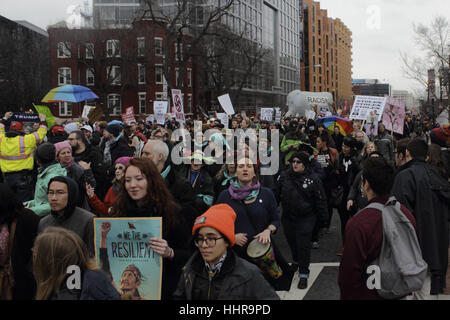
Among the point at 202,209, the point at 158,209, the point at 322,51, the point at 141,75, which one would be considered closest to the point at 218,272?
the point at 158,209

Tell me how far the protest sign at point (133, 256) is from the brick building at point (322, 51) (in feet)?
365

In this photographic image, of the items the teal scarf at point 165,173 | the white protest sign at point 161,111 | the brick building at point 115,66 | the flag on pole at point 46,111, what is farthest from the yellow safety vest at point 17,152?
the brick building at point 115,66

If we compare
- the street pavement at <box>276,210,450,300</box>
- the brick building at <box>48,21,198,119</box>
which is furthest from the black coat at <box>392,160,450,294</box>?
the brick building at <box>48,21,198,119</box>

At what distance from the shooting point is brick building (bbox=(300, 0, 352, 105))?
115438 mm

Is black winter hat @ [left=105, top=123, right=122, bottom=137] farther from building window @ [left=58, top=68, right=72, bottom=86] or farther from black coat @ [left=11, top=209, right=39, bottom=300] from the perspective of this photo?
building window @ [left=58, top=68, right=72, bottom=86]

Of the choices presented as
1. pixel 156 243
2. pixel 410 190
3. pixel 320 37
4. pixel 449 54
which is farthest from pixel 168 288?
pixel 320 37

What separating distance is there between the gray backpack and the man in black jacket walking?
1.76 meters

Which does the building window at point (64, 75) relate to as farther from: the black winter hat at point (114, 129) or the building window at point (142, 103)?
the black winter hat at point (114, 129)

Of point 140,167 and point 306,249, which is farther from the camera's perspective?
point 306,249

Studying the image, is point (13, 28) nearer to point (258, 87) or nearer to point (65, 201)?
point (258, 87)

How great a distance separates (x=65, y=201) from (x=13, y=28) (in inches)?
2477

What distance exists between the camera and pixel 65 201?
3629 millimetres

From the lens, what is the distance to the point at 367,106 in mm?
12039

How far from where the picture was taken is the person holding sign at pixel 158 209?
10.9 feet
